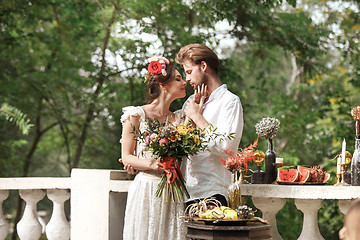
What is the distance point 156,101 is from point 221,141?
65cm

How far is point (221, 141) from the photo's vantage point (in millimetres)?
3445

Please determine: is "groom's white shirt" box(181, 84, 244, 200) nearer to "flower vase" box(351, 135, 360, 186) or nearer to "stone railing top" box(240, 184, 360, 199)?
"stone railing top" box(240, 184, 360, 199)

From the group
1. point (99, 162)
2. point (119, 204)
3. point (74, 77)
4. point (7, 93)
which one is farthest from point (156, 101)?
point (99, 162)

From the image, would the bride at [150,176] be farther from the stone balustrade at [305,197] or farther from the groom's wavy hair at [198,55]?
the stone balustrade at [305,197]

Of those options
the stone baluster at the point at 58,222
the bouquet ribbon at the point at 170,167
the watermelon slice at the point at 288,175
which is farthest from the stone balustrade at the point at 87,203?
the watermelon slice at the point at 288,175

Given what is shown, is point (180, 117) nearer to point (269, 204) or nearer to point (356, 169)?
point (269, 204)

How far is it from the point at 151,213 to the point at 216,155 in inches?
23.5

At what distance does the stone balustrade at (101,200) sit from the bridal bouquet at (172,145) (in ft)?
1.77

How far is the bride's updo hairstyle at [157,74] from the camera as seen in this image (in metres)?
3.76

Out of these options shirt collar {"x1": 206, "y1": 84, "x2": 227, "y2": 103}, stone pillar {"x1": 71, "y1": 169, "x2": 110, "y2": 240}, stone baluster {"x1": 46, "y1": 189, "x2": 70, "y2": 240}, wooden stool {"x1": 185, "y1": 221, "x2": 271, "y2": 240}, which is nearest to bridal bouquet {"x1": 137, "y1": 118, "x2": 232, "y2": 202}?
shirt collar {"x1": 206, "y1": 84, "x2": 227, "y2": 103}

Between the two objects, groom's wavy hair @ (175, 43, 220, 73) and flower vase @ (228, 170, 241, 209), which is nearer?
flower vase @ (228, 170, 241, 209)

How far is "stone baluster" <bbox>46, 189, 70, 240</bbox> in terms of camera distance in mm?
4539

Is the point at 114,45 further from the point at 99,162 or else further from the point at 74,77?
the point at 99,162

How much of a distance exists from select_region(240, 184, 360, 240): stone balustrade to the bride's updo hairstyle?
92 centimetres
